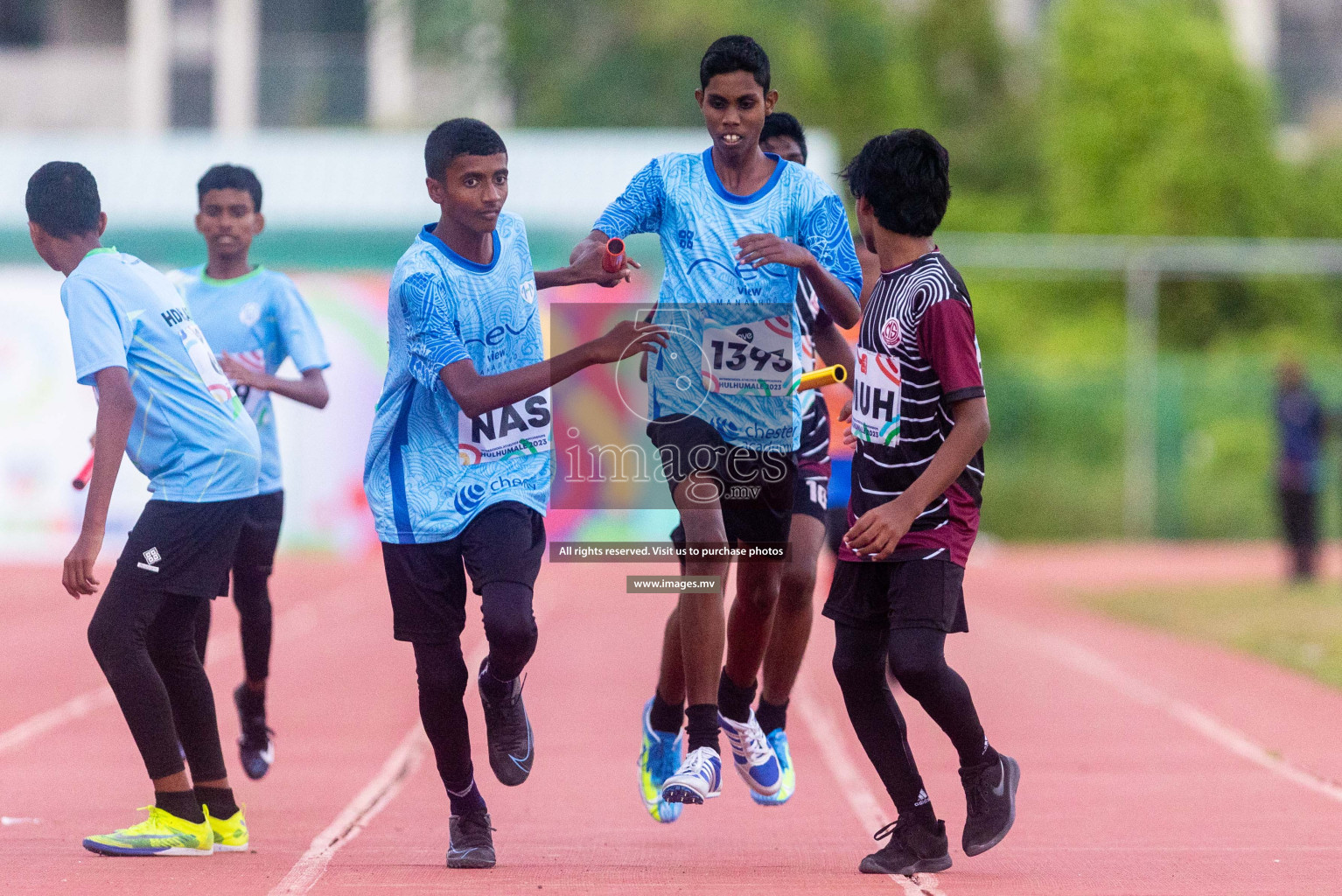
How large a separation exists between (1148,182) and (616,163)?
52.9ft

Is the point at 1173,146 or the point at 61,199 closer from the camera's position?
the point at 61,199

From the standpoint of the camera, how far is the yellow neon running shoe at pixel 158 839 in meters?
5.37

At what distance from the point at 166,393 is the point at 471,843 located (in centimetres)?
163

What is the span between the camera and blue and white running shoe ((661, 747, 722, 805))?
17.6ft

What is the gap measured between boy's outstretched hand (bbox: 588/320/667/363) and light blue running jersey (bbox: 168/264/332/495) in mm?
2178

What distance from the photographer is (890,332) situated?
195 inches

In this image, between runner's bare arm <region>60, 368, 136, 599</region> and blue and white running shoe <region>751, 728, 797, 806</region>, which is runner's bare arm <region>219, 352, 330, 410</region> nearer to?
runner's bare arm <region>60, 368, 136, 599</region>

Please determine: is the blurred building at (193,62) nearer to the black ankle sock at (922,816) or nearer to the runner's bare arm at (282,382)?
the runner's bare arm at (282,382)

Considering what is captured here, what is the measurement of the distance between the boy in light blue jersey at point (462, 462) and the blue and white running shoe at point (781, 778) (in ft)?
2.99

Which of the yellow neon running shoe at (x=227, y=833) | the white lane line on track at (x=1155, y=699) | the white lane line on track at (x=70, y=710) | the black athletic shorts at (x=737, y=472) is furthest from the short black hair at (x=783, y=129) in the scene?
the white lane line on track at (x=70, y=710)

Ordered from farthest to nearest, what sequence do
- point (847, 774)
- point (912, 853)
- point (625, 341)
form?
point (847, 774), point (912, 853), point (625, 341)

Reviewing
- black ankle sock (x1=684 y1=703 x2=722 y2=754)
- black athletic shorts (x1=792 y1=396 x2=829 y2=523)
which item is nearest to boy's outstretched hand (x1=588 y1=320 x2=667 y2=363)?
black athletic shorts (x1=792 y1=396 x2=829 y2=523)

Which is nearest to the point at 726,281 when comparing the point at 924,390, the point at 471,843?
the point at 924,390

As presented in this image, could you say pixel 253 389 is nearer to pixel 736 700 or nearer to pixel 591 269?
pixel 591 269
